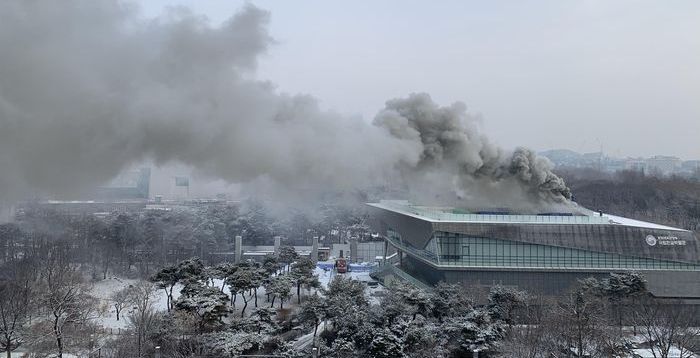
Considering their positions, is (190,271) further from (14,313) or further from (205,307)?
(14,313)

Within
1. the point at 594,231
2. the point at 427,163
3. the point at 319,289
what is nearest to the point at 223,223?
the point at 319,289

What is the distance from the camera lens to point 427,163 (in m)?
27.8

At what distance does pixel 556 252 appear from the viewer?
29.4m

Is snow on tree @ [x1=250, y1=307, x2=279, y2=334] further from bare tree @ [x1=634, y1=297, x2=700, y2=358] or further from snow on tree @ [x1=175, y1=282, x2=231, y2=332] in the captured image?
bare tree @ [x1=634, y1=297, x2=700, y2=358]

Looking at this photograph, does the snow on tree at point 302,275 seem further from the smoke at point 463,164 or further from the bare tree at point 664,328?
the bare tree at point 664,328

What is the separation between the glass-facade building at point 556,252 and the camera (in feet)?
94.4

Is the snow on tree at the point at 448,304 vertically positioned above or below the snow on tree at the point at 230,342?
above

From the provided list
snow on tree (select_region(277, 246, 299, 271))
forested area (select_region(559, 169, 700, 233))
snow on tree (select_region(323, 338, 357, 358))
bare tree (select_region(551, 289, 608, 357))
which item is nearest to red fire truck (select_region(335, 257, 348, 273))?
snow on tree (select_region(277, 246, 299, 271))

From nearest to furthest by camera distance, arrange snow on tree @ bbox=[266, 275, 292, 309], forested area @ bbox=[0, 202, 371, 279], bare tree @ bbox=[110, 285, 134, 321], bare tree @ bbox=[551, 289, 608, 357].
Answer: bare tree @ bbox=[551, 289, 608, 357] → bare tree @ bbox=[110, 285, 134, 321] → snow on tree @ bbox=[266, 275, 292, 309] → forested area @ bbox=[0, 202, 371, 279]

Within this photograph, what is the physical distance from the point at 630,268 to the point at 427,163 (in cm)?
1212

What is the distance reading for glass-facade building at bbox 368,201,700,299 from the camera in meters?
28.8

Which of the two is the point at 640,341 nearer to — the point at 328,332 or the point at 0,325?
the point at 328,332

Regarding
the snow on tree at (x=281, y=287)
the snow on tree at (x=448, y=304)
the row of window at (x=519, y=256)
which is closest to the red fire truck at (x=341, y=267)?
the snow on tree at (x=281, y=287)

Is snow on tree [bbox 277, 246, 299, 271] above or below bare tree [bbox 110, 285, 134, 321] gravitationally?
above
